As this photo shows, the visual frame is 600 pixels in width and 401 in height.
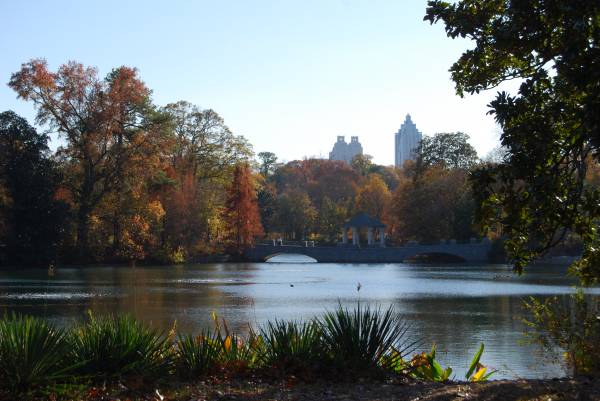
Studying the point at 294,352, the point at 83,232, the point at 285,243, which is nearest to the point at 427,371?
the point at 294,352

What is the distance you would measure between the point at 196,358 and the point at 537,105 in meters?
4.40

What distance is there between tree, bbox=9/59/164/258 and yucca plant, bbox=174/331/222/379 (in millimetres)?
46161

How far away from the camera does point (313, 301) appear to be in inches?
1133

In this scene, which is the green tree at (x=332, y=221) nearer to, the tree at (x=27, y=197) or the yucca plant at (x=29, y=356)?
the tree at (x=27, y=197)

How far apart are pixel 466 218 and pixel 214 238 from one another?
21361mm

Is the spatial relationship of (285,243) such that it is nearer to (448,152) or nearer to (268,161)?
(448,152)

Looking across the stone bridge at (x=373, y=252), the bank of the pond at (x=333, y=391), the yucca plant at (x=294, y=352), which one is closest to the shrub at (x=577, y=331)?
the bank of the pond at (x=333, y=391)

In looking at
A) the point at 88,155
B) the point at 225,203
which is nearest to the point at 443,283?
the point at 88,155

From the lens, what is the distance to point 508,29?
8562 mm

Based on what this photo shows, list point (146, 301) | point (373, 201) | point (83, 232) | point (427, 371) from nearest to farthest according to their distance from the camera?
1. point (427, 371)
2. point (146, 301)
3. point (83, 232)
4. point (373, 201)

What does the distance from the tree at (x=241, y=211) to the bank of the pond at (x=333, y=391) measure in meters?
57.8

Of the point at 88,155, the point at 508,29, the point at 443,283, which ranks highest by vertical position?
the point at 88,155

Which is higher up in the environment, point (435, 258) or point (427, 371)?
point (435, 258)

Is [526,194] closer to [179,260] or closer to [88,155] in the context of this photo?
[88,155]
